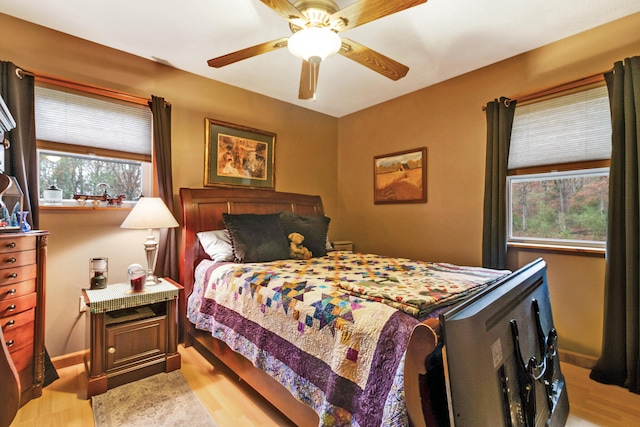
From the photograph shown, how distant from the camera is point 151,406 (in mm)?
1869

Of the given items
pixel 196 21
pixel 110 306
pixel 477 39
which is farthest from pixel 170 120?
pixel 477 39

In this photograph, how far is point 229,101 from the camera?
10.8ft

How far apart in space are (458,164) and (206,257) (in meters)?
2.62

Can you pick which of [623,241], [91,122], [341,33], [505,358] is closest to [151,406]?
[505,358]

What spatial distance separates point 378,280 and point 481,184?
1758 millimetres

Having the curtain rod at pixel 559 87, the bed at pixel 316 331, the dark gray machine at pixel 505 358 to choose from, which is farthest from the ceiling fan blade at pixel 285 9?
the curtain rod at pixel 559 87

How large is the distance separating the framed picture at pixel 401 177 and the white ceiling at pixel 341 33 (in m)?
0.90

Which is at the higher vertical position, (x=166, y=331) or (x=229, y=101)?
(x=229, y=101)

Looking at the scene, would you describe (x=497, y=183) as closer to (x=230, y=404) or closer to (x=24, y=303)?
(x=230, y=404)

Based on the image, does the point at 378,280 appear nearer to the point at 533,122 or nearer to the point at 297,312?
the point at 297,312

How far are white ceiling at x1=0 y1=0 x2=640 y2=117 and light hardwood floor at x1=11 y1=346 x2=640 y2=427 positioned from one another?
257cm

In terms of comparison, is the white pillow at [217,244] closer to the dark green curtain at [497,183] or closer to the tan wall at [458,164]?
the tan wall at [458,164]

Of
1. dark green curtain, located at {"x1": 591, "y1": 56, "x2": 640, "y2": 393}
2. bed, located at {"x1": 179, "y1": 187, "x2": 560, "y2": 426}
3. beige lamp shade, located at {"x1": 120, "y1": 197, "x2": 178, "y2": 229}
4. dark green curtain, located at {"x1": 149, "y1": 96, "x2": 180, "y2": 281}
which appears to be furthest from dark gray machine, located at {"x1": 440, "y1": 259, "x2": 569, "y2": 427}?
dark green curtain, located at {"x1": 149, "y1": 96, "x2": 180, "y2": 281}

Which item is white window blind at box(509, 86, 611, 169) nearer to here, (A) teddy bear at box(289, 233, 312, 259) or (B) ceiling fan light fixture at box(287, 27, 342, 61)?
(B) ceiling fan light fixture at box(287, 27, 342, 61)
